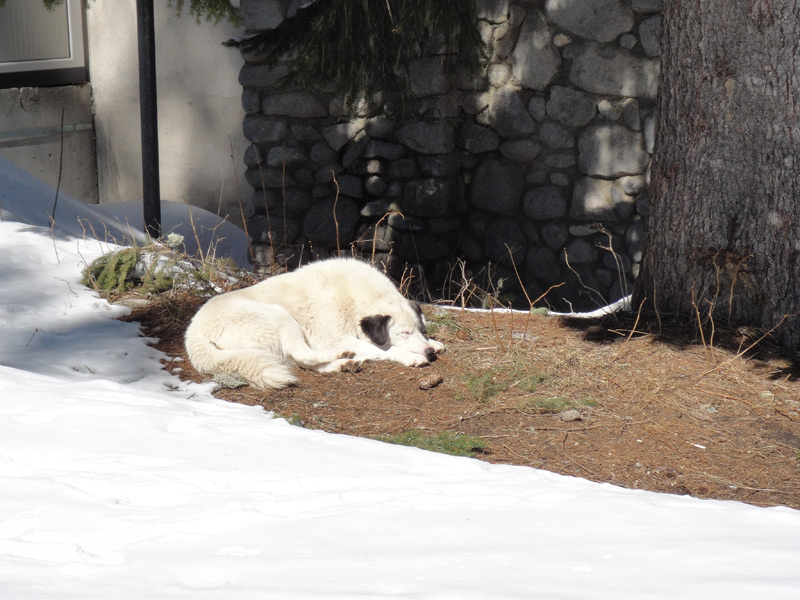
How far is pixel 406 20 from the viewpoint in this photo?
5.77m

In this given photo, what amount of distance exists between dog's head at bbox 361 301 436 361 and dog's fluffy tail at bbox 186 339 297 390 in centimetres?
50

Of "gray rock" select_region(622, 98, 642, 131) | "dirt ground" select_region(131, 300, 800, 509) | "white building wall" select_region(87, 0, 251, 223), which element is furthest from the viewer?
"white building wall" select_region(87, 0, 251, 223)

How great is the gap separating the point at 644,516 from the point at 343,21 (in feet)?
13.9

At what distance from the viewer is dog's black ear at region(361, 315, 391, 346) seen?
4.61 metres

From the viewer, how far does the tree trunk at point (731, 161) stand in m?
4.36

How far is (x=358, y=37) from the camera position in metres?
5.98

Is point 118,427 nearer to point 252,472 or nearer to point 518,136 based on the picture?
point 252,472

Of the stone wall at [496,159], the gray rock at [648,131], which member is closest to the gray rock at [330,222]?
the stone wall at [496,159]

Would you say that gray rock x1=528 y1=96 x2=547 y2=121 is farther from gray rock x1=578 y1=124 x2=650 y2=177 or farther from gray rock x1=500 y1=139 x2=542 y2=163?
gray rock x1=578 y1=124 x2=650 y2=177

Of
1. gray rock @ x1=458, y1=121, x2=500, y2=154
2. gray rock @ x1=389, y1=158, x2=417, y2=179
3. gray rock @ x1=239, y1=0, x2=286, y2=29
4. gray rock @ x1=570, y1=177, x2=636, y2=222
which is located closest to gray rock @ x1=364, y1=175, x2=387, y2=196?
gray rock @ x1=389, y1=158, x2=417, y2=179

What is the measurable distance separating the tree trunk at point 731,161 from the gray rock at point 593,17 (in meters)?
2.19

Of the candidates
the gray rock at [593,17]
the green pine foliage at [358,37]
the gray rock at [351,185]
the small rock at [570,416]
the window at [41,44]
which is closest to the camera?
the small rock at [570,416]

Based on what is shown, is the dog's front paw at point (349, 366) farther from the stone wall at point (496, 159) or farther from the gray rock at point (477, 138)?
the gray rock at point (477, 138)

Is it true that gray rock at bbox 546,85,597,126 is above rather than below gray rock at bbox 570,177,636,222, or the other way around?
above
